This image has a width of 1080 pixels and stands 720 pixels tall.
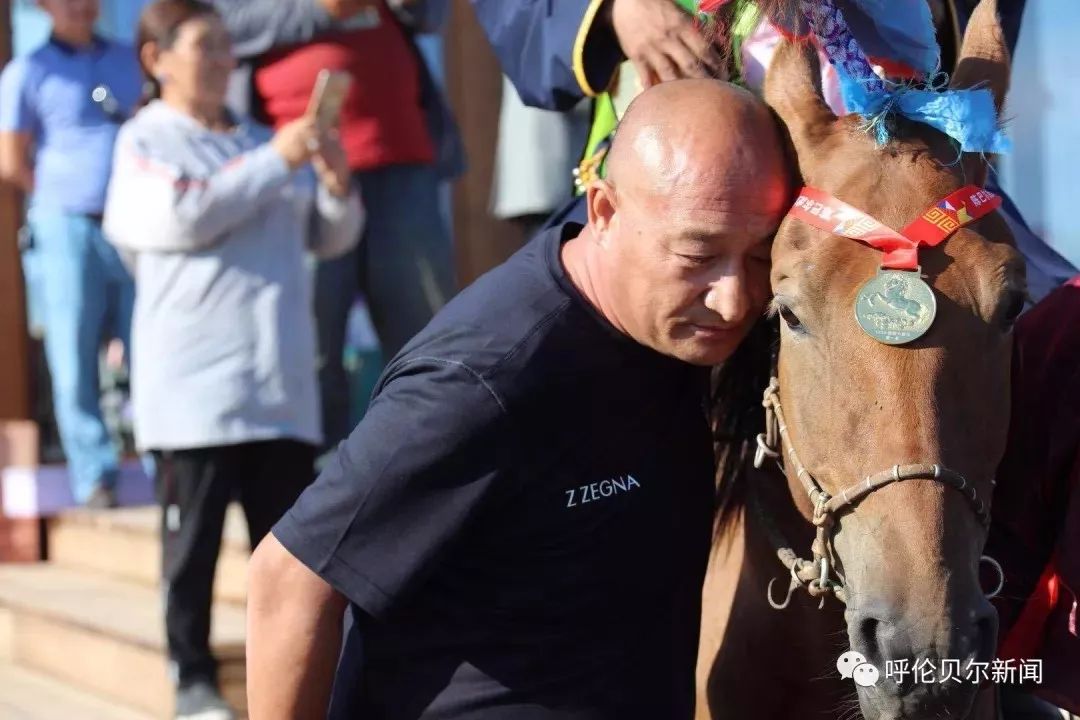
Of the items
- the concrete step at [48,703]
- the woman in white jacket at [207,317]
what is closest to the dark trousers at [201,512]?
the woman in white jacket at [207,317]

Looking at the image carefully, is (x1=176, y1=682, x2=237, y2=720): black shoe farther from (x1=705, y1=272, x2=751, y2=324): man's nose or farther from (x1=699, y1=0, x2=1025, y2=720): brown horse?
(x1=705, y1=272, x2=751, y2=324): man's nose

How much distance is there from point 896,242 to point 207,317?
3212 mm

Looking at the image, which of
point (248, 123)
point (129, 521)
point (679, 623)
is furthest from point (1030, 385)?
point (129, 521)

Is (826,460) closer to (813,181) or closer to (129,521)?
(813,181)

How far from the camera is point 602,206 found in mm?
2521

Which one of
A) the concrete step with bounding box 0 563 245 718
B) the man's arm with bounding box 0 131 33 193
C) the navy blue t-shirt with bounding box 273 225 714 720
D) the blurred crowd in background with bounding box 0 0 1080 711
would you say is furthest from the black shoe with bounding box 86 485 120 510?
the navy blue t-shirt with bounding box 273 225 714 720

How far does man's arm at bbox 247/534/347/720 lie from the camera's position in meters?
2.45

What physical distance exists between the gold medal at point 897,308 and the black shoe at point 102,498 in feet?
18.5

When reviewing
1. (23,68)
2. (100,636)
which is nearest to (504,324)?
(100,636)

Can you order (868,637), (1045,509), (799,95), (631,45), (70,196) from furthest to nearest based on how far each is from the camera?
(70,196) < (631,45) < (1045,509) < (799,95) < (868,637)

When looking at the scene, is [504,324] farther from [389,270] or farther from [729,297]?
[389,270]

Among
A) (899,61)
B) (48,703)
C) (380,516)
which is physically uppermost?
(899,61)

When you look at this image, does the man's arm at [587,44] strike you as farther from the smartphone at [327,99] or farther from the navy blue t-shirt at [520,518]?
the smartphone at [327,99]

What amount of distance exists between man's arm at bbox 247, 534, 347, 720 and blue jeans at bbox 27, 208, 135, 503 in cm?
471
